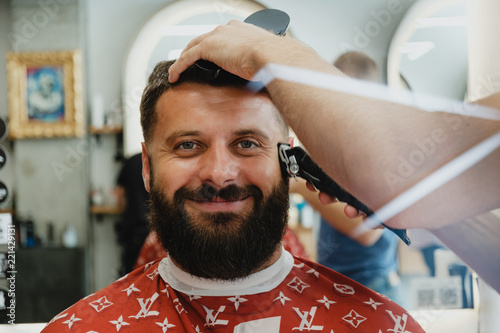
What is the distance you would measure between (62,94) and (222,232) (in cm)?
238

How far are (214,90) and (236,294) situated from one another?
2.23 ft

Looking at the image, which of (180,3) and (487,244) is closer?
(487,244)

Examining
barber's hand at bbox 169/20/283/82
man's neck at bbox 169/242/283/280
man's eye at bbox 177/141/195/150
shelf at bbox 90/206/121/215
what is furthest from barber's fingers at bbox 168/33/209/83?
shelf at bbox 90/206/121/215

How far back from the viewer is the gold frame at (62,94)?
2.96m

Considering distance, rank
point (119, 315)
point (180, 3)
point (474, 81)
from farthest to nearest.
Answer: point (180, 3) → point (474, 81) → point (119, 315)

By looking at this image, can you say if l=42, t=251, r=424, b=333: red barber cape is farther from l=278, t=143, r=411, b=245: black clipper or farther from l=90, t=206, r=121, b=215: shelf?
l=90, t=206, r=121, b=215: shelf

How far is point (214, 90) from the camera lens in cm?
142

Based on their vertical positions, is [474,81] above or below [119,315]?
above

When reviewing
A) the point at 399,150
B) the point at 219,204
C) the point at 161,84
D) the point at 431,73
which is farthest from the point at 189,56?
the point at 431,73

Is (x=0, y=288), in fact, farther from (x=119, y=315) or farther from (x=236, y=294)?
(x=236, y=294)

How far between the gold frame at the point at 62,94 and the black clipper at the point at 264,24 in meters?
2.08

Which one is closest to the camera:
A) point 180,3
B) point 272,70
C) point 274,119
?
point 272,70

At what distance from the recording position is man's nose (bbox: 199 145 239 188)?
134cm

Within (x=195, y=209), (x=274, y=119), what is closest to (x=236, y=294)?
(x=195, y=209)
